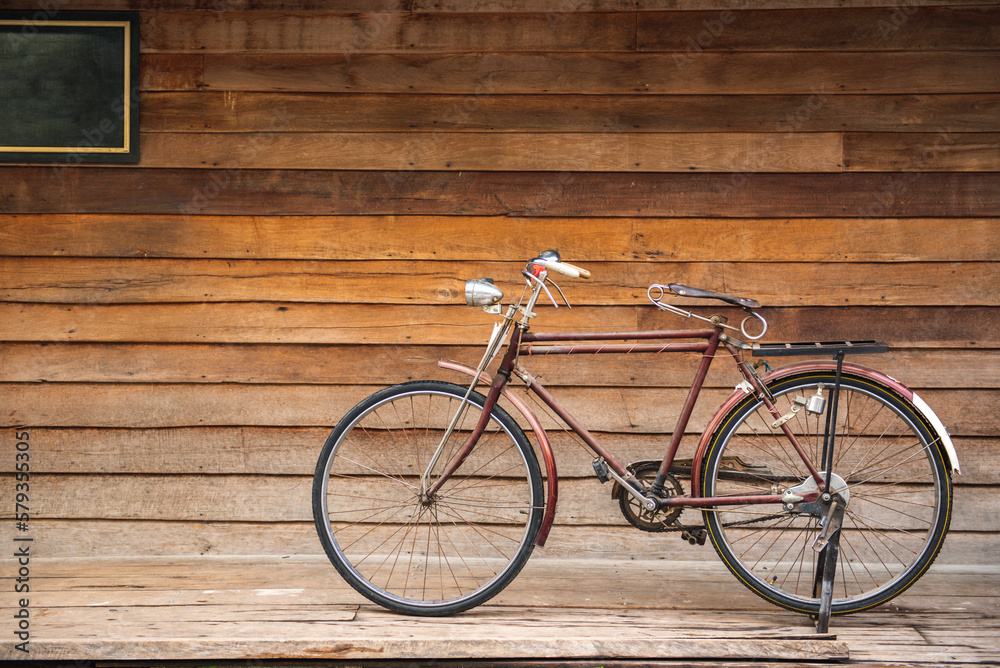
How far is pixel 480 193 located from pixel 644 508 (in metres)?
1.27

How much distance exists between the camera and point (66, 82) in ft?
8.31

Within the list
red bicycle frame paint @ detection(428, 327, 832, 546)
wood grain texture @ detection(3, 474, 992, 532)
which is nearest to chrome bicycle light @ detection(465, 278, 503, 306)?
red bicycle frame paint @ detection(428, 327, 832, 546)

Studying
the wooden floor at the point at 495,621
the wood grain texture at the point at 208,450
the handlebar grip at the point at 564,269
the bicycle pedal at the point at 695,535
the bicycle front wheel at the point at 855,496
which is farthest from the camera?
the wood grain texture at the point at 208,450

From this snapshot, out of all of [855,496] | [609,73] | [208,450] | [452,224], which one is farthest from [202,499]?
[855,496]

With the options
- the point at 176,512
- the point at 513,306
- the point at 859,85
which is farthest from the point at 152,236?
the point at 859,85

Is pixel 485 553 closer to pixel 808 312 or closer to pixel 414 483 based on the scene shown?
pixel 414 483

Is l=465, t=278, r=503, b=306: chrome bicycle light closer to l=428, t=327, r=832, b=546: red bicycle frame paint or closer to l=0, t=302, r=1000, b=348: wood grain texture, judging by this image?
l=428, t=327, r=832, b=546: red bicycle frame paint

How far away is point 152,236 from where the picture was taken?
2.58 meters

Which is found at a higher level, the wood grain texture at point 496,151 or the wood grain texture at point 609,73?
the wood grain texture at point 609,73

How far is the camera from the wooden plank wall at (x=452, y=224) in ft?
8.32

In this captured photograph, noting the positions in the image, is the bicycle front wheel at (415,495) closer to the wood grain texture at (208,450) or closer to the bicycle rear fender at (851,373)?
the wood grain texture at (208,450)

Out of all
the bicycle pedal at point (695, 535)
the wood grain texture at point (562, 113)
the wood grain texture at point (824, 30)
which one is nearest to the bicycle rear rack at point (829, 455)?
the bicycle pedal at point (695, 535)

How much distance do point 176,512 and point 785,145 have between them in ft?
8.78

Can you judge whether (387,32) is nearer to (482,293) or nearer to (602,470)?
(482,293)
